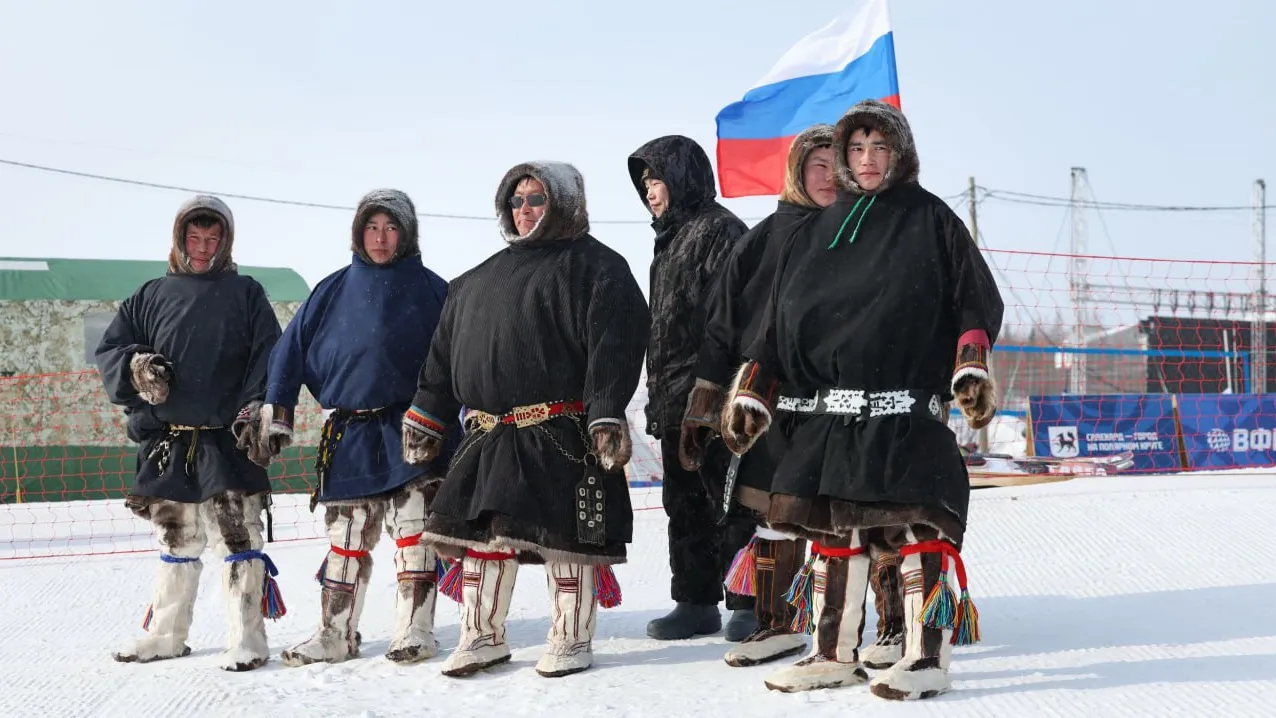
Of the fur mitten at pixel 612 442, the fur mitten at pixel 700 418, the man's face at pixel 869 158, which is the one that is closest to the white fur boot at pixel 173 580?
the fur mitten at pixel 612 442

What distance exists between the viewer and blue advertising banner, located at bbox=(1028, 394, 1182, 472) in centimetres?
1202

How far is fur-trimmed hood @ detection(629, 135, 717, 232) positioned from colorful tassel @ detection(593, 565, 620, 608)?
1314 mm

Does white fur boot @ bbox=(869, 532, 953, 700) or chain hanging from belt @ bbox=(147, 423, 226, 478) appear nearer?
white fur boot @ bbox=(869, 532, 953, 700)

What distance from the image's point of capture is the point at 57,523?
8547 millimetres

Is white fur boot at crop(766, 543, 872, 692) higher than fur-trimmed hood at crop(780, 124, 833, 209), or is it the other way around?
fur-trimmed hood at crop(780, 124, 833, 209)

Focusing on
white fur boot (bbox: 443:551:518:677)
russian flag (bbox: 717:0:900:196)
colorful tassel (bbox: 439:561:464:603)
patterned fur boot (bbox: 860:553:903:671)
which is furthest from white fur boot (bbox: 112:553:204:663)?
russian flag (bbox: 717:0:900:196)

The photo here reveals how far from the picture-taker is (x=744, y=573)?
377 cm

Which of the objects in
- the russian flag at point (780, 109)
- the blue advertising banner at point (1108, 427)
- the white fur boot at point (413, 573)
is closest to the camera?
the white fur boot at point (413, 573)

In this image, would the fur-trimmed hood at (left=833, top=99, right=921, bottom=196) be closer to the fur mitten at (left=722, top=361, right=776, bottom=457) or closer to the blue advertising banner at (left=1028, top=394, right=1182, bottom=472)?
the fur mitten at (left=722, top=361, right=776, bottom=457)

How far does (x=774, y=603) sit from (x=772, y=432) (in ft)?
1.90

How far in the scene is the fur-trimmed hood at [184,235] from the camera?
4.16m

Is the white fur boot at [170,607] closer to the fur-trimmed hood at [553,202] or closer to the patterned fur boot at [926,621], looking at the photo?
the fur-trimmed hood at [553,202]

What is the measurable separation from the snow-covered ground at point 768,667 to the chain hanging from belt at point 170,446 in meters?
0.67

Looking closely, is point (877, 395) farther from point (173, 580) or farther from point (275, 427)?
point (173, 580)
